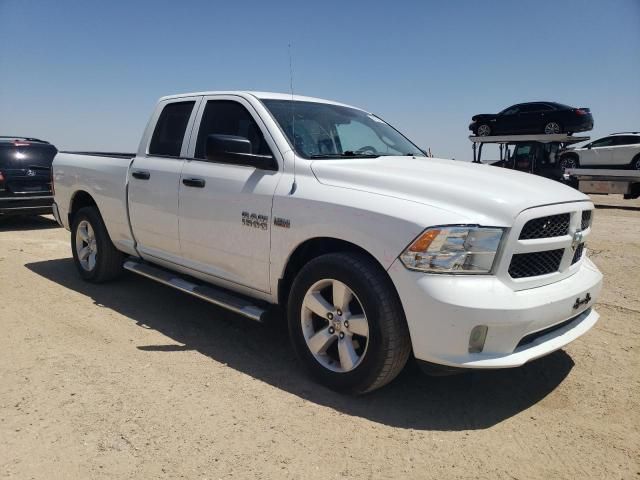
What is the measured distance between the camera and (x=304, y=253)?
354 cm

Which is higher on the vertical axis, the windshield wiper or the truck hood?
the windshield wiper

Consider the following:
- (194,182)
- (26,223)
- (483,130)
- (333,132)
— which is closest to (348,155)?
(333,132)

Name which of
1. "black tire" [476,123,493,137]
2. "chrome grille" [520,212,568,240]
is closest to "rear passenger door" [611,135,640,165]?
"black tire" [476,123,493,137]

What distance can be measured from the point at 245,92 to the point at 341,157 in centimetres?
105

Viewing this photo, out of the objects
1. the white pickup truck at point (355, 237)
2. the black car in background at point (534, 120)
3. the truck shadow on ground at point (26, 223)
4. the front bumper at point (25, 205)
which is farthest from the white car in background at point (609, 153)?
the front bumper at point (25, 205)

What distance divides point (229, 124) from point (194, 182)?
56 cm

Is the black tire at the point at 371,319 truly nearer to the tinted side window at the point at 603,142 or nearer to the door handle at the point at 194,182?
the door handle at the point at 194,182

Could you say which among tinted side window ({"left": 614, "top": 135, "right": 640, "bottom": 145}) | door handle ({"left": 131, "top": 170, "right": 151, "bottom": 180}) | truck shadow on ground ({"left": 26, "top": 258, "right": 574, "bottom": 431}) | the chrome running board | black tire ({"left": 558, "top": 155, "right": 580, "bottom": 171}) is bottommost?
truck shadow on ground ({"left": 26, "top": 258, "right": 574, "bottom": 431})

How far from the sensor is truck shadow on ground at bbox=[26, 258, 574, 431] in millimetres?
3102

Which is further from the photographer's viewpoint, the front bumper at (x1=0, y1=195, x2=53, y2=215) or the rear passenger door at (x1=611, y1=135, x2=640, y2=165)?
the rear passenger door at (x1=611, y1=135, x2=640, y2=165)

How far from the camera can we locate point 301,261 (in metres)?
3.60

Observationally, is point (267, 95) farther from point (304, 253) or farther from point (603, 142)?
point (603, 142)

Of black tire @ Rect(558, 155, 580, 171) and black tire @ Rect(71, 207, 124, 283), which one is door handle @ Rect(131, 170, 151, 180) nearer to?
black tire @ Rect(71, 207, 124, 283)

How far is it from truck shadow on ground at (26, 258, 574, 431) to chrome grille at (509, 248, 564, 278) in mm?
867
